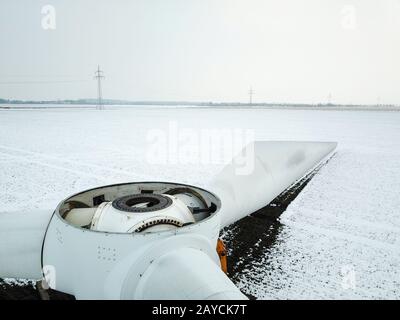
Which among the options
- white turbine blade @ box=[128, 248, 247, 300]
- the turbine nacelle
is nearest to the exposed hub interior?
the turbine nacelle

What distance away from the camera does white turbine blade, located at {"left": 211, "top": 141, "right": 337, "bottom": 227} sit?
181 inches

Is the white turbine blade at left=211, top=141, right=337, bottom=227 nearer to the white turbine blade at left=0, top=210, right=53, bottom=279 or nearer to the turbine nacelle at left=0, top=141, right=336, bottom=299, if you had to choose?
the turbine nacelle at left=0, top=141, right=336, bottom=299

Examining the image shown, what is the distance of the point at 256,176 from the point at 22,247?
368 centimetres

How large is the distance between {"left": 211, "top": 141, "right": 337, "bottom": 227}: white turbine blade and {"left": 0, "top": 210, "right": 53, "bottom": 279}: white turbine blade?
7.59 ft

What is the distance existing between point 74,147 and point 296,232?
13.5 m

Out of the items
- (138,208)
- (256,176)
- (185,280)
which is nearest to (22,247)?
(138,208)

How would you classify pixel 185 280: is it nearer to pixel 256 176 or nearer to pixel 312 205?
pixel 256 176

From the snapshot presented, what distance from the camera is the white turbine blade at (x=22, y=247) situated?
2.90 m

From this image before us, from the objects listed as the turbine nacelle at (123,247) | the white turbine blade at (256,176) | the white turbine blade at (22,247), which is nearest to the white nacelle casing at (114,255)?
the turbine nacelle at (123,247)

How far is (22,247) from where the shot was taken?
9.56 ft

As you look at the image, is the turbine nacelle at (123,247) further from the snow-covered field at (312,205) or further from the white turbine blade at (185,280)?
the snow-covered field at (312,205)

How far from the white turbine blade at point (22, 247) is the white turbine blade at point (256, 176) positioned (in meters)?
2.31

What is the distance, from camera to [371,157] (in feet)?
43.4
